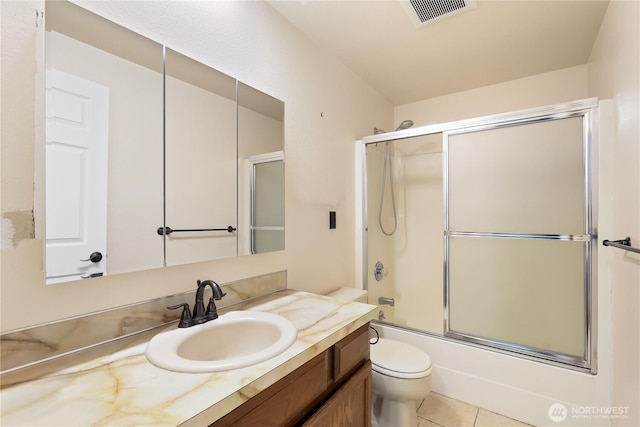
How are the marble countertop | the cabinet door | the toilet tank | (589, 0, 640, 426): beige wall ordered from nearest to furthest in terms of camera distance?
the marble countertop
the cabinet door
(589, 0, 640, 426): beige wall
the toilet tank

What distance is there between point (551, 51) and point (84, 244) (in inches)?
113

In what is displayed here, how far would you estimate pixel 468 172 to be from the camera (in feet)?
6.67

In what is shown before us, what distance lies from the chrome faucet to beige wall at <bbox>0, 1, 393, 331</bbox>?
118 millimetres

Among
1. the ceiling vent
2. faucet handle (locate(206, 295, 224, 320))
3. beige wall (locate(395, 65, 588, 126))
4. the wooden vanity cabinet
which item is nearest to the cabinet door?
the wooden vanity cabinet

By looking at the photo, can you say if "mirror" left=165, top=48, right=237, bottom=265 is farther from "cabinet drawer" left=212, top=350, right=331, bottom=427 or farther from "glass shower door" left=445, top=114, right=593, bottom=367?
Result: "glass shower door" left=445, top=114, right=593, bottom=367

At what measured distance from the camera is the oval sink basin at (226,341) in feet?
2.54

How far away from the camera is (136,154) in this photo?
0.98 meters

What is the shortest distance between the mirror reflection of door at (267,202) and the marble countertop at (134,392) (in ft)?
2.12

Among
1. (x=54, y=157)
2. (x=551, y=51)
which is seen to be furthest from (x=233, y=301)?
(x=551, y=51)

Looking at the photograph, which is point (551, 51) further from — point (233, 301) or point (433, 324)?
point (233, 301)

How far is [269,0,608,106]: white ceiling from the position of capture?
5.16 ft

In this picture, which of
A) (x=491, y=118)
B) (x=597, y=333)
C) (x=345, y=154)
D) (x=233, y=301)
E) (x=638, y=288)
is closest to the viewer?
(x=638, y=288)

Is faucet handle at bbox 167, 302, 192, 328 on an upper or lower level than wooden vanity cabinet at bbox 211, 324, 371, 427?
upper

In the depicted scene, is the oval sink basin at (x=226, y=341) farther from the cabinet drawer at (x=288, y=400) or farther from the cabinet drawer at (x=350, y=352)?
the cabinet drawer at (x=350, y=352)
